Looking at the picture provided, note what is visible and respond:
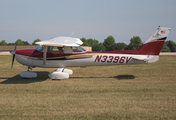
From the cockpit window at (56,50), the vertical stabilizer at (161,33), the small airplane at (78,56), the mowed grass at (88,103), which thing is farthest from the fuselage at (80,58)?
the mowed grass at (88,103)

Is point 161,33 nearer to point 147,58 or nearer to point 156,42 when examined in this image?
point 156,42

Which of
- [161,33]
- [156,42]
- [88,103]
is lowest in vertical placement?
[88,103]

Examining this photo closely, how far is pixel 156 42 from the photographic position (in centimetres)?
1038

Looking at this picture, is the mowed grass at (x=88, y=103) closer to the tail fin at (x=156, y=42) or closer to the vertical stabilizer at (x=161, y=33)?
the tail fin at (x=156, y=42)

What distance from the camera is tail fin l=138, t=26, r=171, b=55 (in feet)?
33.6

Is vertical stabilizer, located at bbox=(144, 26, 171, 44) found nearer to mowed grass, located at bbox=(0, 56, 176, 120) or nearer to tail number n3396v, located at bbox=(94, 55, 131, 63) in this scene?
tail number n3396v, located at bbox=(94, 55, 131, 63)

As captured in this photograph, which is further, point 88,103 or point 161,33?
point 161,33

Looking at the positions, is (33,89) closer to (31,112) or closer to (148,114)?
(31,112)

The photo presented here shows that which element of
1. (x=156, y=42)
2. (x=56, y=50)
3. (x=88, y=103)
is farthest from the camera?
(x=56, y=50)

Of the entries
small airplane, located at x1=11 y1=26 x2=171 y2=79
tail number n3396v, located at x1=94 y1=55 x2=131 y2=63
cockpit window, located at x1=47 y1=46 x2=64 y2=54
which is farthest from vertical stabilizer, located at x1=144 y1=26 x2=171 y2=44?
cockpit window, located at x1=47 y1=46 x2=64 y2=54

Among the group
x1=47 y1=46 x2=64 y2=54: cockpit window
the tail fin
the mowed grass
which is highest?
the tail fin

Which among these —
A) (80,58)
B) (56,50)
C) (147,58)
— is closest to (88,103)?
(80,58)

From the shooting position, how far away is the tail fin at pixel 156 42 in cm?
1023

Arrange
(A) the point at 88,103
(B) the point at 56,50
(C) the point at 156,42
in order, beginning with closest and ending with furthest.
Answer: (A) the point at 88,103 → (C) the point at 156,42 → (B) the point at 56,50
